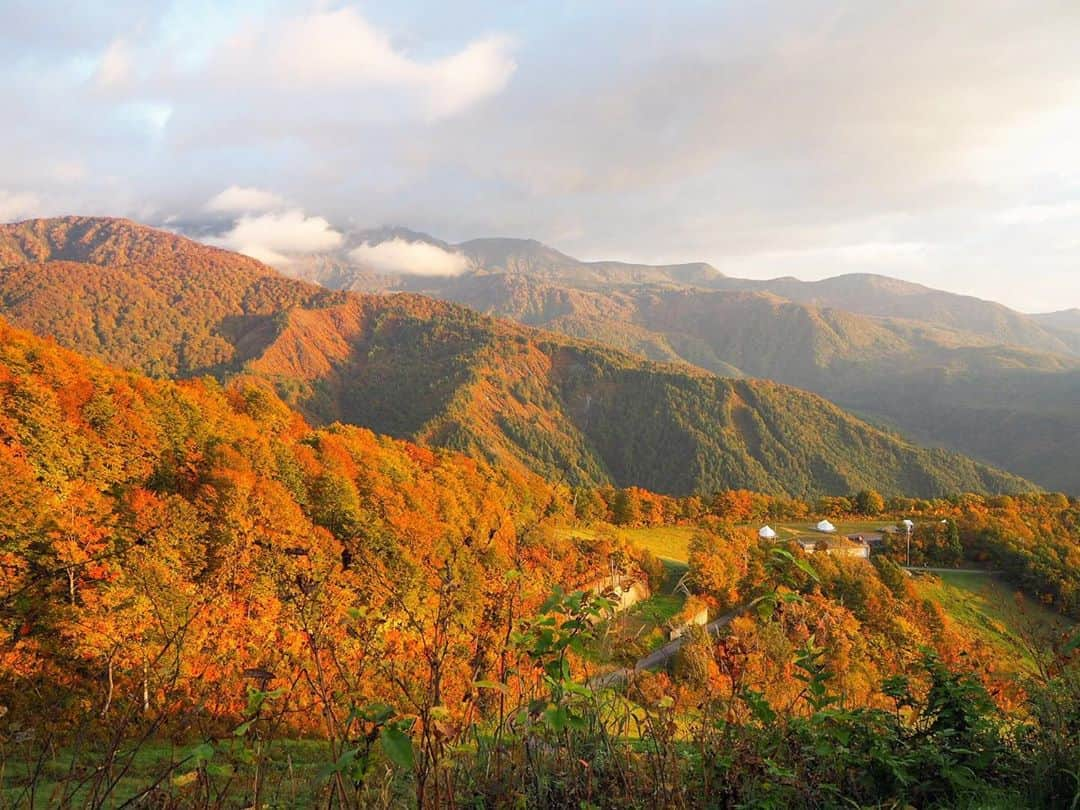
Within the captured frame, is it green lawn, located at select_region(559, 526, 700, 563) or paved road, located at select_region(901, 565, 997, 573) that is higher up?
paved road, located at select_region(901, 565, 997, 573)

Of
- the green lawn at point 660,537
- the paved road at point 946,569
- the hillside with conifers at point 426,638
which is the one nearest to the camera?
the hillside with conifers at point 426,638

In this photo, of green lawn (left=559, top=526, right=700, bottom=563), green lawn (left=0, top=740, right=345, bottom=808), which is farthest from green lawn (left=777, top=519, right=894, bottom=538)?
green lawn (left=0, top=740, right=345, bottom=808)

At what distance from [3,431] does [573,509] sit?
1711 inches

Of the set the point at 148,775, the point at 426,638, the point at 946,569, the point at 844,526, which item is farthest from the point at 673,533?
the point at 148,775

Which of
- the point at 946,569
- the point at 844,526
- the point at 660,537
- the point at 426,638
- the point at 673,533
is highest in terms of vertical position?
the point at 426,638

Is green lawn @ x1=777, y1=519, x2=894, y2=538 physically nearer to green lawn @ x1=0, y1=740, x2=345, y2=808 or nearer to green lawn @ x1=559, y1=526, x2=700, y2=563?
green lawn @ x1=559, y1=526, x2=700, y2=563

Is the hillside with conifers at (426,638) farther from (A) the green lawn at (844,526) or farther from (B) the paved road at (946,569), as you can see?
(A) the green lawn at (844,526)

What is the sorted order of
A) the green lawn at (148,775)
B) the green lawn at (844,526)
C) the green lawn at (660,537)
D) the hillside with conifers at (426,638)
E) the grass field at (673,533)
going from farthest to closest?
1. the green lawn at (844,526)
2. the grass field at (673,533)
3. the green lawn at (660,537)
4. the hillside with conifers at (426,638)
5. the green lawn at (148,775)

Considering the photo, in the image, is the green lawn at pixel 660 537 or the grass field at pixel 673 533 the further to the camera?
the grass field at pixel 673 533

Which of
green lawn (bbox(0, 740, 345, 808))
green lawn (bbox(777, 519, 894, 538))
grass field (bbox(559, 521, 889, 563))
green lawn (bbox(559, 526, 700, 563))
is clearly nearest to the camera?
green lawn (bbox(0, 740, 345, 808))

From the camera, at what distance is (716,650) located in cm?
432

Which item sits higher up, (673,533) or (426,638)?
(426,638)

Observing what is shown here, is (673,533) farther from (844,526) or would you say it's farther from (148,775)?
(148,775)

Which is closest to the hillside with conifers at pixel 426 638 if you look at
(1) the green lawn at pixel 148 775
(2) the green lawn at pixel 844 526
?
(1) the green lawn at pixel 148 775
